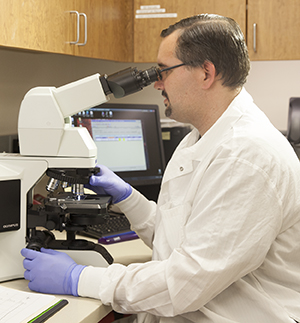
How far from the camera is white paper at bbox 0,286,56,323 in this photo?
95 cm

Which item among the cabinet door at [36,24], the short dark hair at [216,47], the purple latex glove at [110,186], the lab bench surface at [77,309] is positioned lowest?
the lab bench surface at [77,309]

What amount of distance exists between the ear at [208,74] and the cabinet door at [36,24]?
62 cm

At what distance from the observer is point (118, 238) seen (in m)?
1.59

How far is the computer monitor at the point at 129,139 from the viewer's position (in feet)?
6.44

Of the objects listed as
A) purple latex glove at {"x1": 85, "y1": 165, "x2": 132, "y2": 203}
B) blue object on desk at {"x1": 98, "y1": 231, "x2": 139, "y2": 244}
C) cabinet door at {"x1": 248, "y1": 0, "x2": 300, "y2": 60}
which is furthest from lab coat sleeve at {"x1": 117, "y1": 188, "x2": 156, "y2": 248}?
cabinet door at {"x1": 248, "y1": 0, "x2": 300, "y2": 60}

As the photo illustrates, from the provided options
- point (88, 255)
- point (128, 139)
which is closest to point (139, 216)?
point (88, 255)

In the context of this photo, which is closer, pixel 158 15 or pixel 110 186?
pixel 110 186

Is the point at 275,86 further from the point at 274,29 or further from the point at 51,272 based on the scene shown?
the point at 51,272

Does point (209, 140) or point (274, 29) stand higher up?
point (274, 29)

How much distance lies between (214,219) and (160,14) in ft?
4.38

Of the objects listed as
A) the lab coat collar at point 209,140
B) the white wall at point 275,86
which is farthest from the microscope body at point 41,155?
the white wall at point 275,86

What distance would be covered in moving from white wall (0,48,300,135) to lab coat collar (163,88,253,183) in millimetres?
996

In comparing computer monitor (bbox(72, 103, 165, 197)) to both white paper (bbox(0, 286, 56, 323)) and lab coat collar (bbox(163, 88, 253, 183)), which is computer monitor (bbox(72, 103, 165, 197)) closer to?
lab coat collar (bbox(163, 88, 253, 183))

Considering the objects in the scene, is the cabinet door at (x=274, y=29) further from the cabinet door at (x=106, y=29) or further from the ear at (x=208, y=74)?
the ear at (x=208, y=74)
